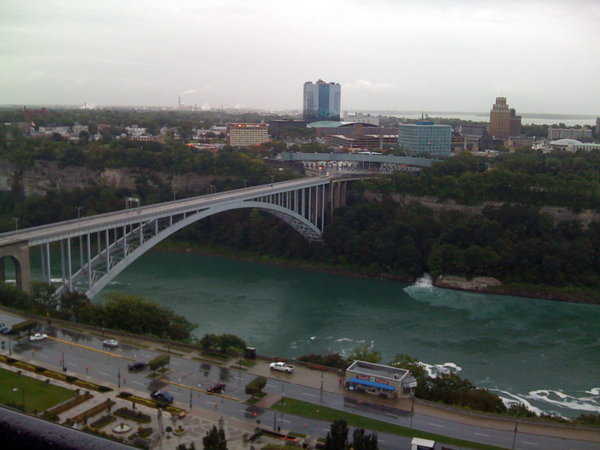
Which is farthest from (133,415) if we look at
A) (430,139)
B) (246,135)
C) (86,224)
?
(246,135)

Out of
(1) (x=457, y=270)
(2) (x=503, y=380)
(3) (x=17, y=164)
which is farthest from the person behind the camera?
(3) (x=17, y=164)

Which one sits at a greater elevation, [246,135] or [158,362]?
[246,135]

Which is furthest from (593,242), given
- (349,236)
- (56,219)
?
(56,219)

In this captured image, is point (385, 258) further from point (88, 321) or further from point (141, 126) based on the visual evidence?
point (141, 126)

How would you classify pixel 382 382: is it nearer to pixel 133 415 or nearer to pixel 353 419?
pixel 353 419

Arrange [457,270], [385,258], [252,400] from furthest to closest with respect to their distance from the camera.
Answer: [385,258]
[457,270]
[252,400]

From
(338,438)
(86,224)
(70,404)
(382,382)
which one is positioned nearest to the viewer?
(338,438)
